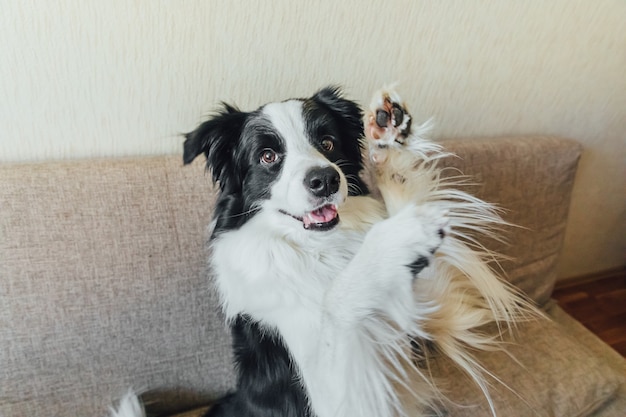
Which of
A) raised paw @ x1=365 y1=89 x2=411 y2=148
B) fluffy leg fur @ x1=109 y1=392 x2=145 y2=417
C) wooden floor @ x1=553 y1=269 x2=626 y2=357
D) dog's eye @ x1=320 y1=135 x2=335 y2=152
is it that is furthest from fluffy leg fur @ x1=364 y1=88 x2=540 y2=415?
wooden floor @ x1=553 y1=269 x2=626 y2=357

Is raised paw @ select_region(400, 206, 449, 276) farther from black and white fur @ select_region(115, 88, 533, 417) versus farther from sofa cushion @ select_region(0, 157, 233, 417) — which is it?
sofa cushion @ select_region(0, 157, 233, 417)

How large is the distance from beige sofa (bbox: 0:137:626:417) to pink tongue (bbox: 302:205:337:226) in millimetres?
462

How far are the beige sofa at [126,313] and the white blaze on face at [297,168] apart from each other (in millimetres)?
380

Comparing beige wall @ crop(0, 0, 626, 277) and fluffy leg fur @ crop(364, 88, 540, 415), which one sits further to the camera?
beige wall @ crop(0, 0, 626, 277)

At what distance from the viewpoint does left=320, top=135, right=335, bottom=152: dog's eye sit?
1150 millimetres

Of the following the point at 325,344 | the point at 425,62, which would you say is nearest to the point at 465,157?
the point at 425,62

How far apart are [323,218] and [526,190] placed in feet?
3.58

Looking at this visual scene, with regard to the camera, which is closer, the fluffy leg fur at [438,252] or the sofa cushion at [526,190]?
the fluffy leg fur at [438,252]

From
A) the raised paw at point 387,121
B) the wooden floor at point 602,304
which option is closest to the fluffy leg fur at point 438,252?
the raised paw at point 387,121

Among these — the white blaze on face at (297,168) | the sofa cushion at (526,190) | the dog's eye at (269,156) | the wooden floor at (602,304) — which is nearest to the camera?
the white blaze on face at (297,168)

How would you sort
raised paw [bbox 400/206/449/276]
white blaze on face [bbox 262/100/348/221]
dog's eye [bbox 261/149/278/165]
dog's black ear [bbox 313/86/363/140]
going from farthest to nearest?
dog's black ear [bbox 313/86/363/140]
dog's eye [bbox 261/149/278/165]
white blaze on face [bbox 262/100/348/221]
raised paw [bbox 400/206/449/276]

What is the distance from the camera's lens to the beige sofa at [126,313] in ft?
3.94

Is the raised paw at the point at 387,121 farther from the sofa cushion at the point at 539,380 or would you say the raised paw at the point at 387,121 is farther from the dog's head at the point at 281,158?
the sofa cushion at the point at 539,380

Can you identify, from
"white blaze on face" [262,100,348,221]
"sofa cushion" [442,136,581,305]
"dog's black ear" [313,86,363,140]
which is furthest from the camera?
"sofa cushion" [442,136,581,305]
